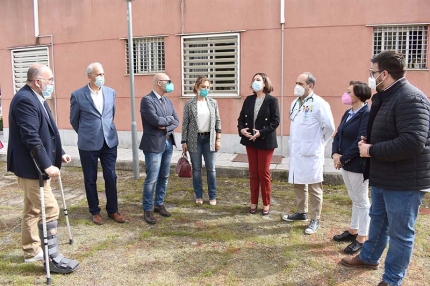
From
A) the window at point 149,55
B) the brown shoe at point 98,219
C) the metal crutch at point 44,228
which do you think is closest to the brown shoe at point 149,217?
the brown shoe at point 98,219

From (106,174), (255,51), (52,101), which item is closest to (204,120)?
(106,174)

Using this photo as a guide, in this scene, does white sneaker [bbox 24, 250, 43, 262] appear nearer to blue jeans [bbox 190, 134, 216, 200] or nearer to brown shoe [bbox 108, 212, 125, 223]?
brown shoe [bbox 108, 212, 125, 223]

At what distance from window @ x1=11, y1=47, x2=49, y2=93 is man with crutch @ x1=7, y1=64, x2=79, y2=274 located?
765 centimetres

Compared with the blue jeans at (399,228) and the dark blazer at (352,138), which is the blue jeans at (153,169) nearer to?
the dark blazer at (352,138)

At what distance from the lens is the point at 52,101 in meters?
10.5

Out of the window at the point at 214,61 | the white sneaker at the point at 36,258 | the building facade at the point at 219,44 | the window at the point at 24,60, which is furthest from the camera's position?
the window at the point at 24,60

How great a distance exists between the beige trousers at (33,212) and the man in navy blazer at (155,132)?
141 cm

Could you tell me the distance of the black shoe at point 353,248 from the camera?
398cm

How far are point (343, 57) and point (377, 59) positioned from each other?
17.2 feet

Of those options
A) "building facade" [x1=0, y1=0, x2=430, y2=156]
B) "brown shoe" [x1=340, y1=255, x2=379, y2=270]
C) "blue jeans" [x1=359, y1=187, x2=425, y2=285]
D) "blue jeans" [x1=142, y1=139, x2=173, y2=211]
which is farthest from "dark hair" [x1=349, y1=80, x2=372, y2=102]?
"building facade" [x1=0, y1=0, x2=430, y2=156]

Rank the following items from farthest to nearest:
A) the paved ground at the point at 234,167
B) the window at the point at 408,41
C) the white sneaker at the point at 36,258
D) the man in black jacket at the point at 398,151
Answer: the window at the point at 408,41 < the paved ground at the point at 234,167 < the white sneaker at the point at 36,258 < the man in black jacket at the point at 398,151

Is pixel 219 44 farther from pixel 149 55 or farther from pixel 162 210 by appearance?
pixel 162 210

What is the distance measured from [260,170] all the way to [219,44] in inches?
185

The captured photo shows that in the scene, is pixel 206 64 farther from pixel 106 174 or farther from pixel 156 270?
pixel 156 270
